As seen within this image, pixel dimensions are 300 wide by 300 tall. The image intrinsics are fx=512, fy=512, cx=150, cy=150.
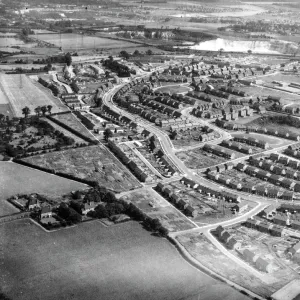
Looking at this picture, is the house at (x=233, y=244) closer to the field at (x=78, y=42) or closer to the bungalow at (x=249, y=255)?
the bungalow at (x=249, y=255)

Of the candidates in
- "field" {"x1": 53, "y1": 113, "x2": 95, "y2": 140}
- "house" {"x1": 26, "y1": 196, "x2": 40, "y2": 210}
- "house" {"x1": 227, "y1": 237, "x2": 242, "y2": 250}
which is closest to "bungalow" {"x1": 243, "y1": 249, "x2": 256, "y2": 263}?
"house" {"x1": 227, "y1": 237, "x2": 242, "y2": 250}

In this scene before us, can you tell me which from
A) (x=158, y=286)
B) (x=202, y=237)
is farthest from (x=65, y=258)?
(x=202, y=237)

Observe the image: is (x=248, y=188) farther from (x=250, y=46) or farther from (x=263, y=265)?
(x=250, y=46)

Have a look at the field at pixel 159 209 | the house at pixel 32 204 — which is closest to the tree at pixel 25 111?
the house at pixel 32 204

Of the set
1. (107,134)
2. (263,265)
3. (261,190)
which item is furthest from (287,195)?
(107,134)

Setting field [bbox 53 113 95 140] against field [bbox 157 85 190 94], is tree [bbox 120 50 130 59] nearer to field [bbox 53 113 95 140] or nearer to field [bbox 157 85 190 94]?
field [bbox 157 85 190 94]

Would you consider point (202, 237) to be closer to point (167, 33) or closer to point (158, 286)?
point (158, 286)

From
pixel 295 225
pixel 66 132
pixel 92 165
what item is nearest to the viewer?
pixel 295 225
